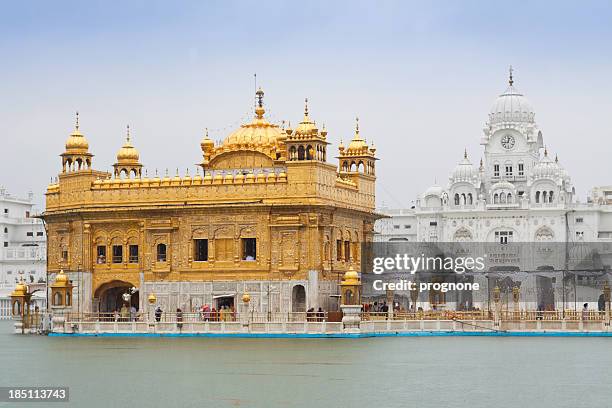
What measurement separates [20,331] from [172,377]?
2193 cm

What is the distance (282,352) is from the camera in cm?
3950

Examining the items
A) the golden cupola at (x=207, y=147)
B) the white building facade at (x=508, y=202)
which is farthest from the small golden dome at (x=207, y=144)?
the white building facade at (x=508, y=202)

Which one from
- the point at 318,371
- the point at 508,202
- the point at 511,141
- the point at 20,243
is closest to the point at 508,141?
the point at 511,141

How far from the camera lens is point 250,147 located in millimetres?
54656

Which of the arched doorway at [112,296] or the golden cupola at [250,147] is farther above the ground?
the golden cupola at [250,147]

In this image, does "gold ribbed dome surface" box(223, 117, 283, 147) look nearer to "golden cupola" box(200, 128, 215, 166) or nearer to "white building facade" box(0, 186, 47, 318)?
"golden cupola" box(200, 128, 215, 166)

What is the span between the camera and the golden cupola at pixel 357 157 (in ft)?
186

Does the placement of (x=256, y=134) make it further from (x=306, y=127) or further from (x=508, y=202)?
(x=508, y=202)

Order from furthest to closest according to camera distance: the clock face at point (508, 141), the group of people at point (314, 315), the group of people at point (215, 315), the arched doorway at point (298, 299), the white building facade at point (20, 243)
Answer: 1. the white building facade at point (20, 243)
2. the clock face at point (508, 141)
3. the arched doorway at point (298, 299)
4. the group of people at point (215, 315)
5. the group of people at point (314, 315)

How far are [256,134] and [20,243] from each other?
7500 cm

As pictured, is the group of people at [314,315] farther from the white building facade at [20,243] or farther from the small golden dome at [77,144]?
the white building facade at [20,243]

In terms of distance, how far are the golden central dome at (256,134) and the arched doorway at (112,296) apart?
267 inches

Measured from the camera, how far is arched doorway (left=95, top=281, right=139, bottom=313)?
178 feet

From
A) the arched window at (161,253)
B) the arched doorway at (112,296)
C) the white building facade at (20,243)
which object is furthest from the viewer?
the white building facade at (20,243)
